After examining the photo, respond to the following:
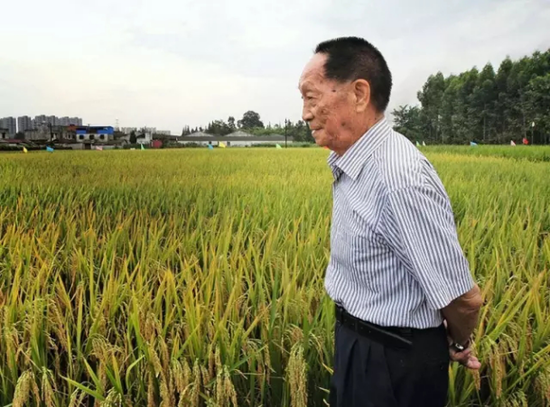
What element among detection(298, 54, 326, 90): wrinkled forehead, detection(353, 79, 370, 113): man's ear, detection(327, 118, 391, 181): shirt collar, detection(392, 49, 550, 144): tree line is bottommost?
detection(327, 118, 391, 181): shirt collar

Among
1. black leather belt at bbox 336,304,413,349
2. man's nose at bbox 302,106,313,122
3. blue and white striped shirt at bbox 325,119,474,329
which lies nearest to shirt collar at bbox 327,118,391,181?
blue and white striped shirt at bbox 325,119,474,329

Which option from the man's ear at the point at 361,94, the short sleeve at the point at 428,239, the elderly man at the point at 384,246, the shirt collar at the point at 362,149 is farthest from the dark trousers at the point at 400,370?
the man's ear at the point at 361,94

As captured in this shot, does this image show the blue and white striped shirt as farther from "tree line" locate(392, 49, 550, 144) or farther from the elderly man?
"tree line" locate(392, 49, 550, 144)

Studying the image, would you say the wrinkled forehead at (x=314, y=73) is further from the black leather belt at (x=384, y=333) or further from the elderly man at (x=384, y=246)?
the black leather belt at (x=384, y=333)

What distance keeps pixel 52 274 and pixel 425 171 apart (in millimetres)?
1982

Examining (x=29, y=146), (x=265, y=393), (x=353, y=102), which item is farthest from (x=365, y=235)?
(x=29, y=146)

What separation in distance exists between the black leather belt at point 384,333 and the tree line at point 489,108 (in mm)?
30725

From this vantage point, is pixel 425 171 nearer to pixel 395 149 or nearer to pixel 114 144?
pixel 395 149

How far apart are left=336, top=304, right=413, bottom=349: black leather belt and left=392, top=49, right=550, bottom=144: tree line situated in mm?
30725

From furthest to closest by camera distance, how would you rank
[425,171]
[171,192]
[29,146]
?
[29,146]
[171,192]
[425,171]

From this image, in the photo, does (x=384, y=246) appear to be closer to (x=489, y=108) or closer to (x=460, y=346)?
(x=460, y=346)

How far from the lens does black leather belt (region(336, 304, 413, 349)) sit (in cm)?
89

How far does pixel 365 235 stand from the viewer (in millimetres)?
854

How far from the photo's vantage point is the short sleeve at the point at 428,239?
77cm
